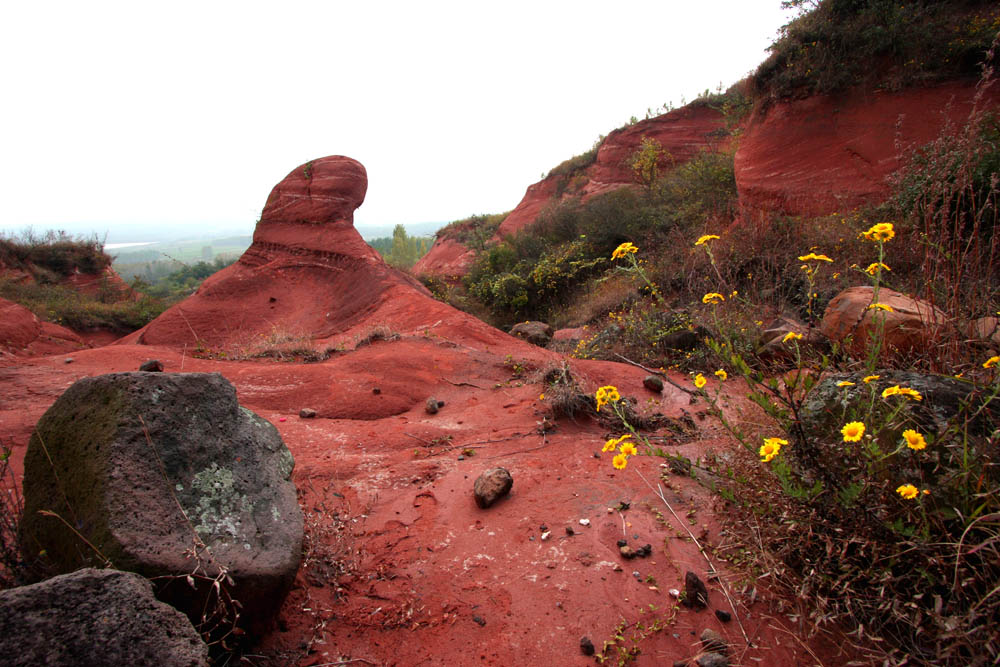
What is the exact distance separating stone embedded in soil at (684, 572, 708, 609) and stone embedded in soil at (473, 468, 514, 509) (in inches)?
44.2

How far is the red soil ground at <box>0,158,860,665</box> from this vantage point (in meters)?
1.78

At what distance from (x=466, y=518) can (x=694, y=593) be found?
123cm

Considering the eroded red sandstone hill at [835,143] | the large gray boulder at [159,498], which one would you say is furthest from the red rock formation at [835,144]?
the large gray boulder at [159,498]

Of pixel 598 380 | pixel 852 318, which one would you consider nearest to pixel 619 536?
pixel 598 380

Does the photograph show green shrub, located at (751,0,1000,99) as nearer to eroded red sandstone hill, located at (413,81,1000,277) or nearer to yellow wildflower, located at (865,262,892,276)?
eroded red sandstone hill, located at (413,81,1000,277)

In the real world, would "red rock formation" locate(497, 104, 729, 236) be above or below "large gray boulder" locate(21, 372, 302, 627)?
above

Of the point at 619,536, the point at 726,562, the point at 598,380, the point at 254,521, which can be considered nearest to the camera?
the point at 254,521

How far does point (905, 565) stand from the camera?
1.49 metres

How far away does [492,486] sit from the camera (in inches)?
108

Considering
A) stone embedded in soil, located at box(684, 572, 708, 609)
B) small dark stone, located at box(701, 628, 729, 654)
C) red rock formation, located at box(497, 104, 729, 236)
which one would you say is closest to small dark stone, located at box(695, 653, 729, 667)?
small dark stone, located at box(701, 628, 729, 654)

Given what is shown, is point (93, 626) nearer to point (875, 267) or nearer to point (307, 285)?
point (875, 267)

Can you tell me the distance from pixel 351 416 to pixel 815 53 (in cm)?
1028

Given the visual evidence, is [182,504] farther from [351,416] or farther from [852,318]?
[852,318]

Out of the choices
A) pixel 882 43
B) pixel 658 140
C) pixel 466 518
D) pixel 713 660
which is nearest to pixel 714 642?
pixel 713 660
